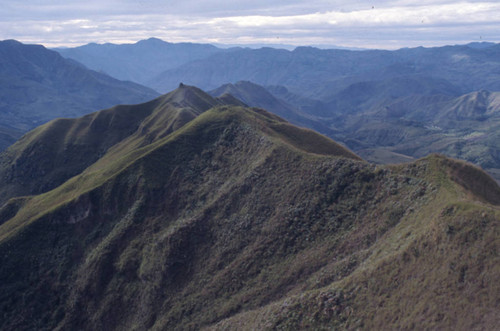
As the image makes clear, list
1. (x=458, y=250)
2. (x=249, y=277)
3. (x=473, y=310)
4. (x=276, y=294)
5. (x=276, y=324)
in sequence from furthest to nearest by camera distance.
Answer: (x=249, y=277) < (x=276, y=294) < (x=276, y=324) < (x=458, y=250) < (x=473, y=310)

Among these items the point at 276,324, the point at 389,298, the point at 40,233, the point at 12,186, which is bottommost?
the point at 12,186

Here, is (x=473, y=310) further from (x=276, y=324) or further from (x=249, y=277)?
(x=249, y=277)

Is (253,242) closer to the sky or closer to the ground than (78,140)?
closer to the ground

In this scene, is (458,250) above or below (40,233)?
above

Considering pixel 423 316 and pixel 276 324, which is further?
pixel 276 324

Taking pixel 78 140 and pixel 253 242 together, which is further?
pixel 78 140

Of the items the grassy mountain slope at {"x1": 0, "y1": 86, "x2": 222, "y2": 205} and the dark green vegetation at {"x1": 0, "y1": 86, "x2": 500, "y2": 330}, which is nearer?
the dark green vegetation at {"x1": 0, "y1": 86, "x2": 500, "y2": 330}

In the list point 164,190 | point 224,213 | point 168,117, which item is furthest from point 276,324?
point 168,117

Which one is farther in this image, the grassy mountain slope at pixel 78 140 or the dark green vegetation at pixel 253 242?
the grassy mountain slope at pixel 78 140
